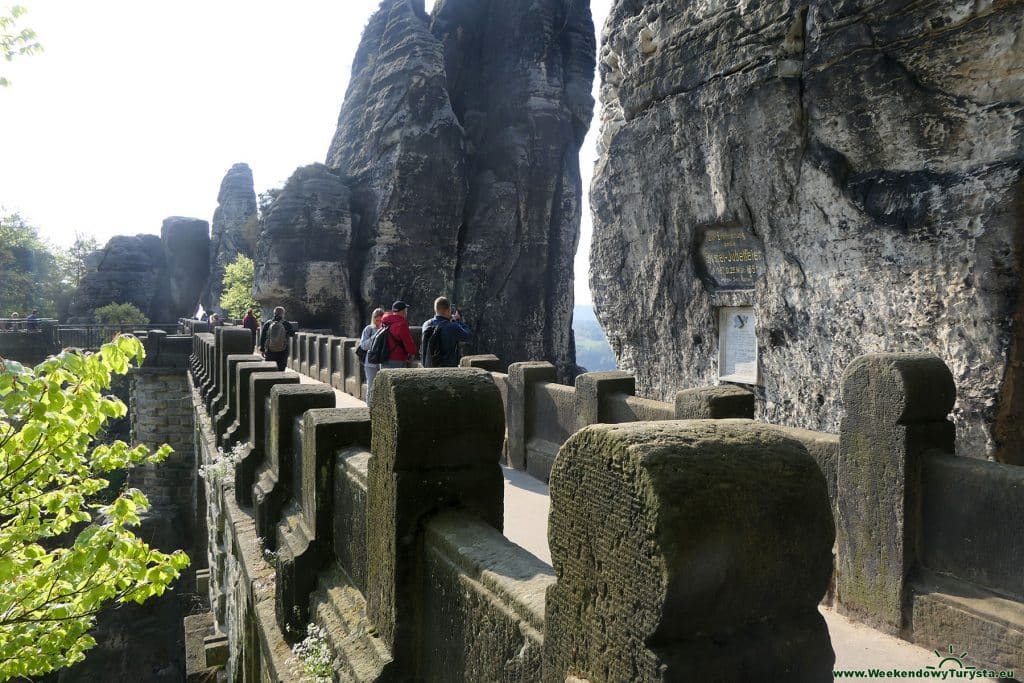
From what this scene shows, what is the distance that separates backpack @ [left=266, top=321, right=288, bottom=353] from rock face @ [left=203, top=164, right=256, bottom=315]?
3717 centimetres

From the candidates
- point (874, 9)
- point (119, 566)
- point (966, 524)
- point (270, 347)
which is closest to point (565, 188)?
point (270, 347)

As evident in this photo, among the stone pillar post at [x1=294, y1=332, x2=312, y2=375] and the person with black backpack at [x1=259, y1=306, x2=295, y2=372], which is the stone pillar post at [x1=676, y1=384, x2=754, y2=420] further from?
the stone pillar post at [x1=294, y1=332, x2=312, y2=375]

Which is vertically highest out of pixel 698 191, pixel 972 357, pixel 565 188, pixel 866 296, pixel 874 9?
pixel 565 188

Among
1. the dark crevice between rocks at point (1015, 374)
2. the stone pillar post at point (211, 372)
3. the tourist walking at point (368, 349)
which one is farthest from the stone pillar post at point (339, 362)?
the dark crevice between rocks at point (1015, 374)

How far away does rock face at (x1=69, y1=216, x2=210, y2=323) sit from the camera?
47.8 meters

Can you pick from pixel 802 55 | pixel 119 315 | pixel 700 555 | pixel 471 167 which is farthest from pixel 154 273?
pixel 700 555

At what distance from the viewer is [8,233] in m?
50.5

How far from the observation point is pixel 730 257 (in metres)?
9.70

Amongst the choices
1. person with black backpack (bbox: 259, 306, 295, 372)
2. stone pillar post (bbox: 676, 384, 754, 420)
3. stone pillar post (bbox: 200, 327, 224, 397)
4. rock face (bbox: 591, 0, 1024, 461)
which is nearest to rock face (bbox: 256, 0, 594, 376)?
stone pillar post (bbox: 200, 327, 224, 397)

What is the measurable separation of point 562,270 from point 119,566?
30084 mm

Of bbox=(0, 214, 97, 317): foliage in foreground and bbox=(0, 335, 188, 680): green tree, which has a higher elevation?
bbox=(0, 214, 97, 317): foliage in foreground

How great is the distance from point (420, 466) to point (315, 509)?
162 centimetres

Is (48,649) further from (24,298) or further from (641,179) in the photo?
(24,298)

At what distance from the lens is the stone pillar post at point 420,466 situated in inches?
112
